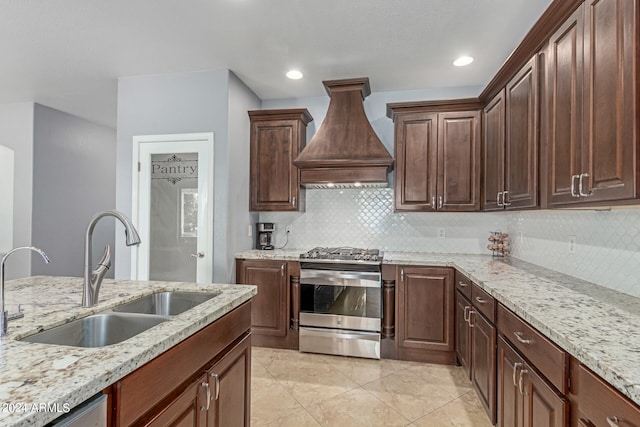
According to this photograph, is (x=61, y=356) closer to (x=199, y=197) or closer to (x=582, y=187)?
(x=582, y=187)

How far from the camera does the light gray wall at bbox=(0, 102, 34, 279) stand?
4.14 meters

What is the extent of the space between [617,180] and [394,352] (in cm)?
235

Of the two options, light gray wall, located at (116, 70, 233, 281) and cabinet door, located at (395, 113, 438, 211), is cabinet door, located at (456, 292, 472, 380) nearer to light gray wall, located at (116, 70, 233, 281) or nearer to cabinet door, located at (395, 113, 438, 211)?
cabinet door, located at (395, 113, 438, 211)

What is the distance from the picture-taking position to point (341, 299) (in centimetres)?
312

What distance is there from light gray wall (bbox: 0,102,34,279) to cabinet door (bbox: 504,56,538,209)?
5467 mm

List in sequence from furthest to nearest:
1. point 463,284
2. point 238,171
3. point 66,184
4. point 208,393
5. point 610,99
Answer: point 66,184
point 238,171
point 463,284
point 610,99
point 208,393

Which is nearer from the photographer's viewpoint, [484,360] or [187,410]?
[187,410]

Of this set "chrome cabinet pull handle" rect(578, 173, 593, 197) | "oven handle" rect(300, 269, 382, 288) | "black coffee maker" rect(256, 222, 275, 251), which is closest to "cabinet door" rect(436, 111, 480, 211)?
"oven handle" rect(300, 269, 382, 288)

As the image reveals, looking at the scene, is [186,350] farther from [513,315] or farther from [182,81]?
[182,81]

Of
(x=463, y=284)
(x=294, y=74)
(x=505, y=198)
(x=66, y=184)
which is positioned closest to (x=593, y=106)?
(x=505, y=198)

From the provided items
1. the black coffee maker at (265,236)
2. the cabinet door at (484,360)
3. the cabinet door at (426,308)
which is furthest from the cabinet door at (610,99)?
the black coffee maker at (265,236)

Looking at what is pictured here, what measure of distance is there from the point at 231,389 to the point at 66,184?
4.65m

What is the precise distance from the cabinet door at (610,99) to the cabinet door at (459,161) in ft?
5.59

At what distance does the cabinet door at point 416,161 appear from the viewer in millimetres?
3332
